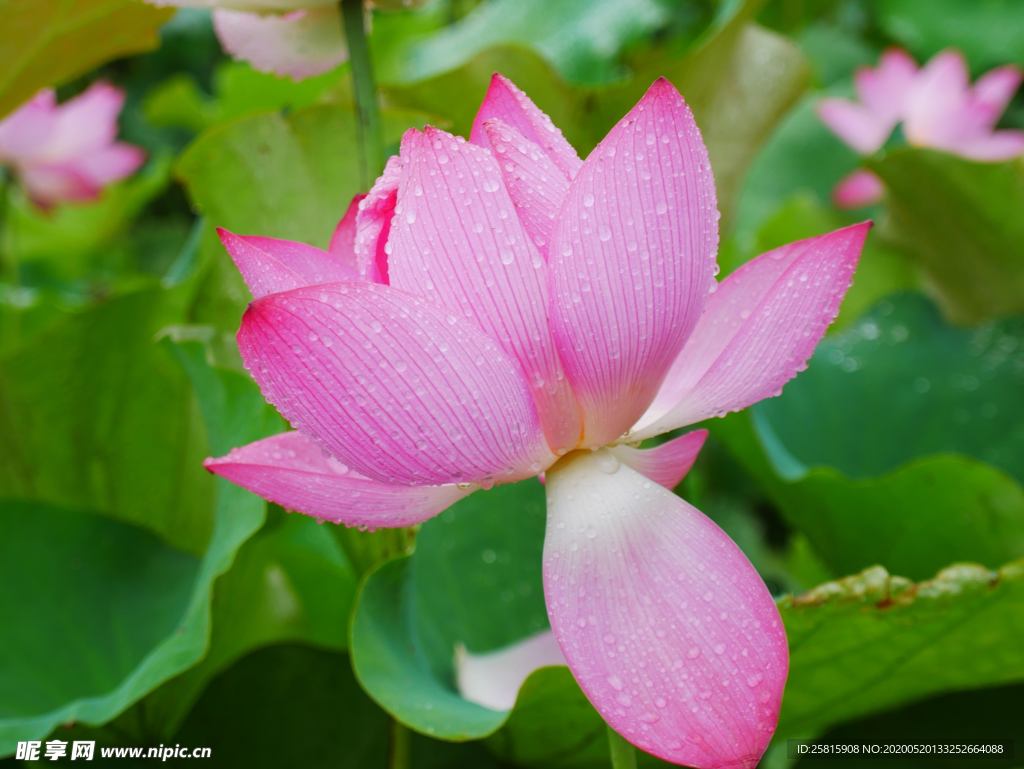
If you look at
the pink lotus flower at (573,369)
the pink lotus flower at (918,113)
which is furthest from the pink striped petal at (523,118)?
the pink lotus flower at (918,113)

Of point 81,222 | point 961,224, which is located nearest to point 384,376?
point 961,224

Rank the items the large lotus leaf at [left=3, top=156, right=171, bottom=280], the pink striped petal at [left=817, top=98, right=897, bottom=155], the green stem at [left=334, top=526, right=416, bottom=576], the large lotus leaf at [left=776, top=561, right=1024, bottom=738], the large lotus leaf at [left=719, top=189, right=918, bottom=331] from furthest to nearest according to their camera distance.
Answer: the large lotus leaf at [left=3, top=156, right=171, bottom=280]
the pink striped petal at [left=817, top=98, right=897, bottom=155]
the large lotus leaf at [left=719, top=189, right=918, bottom=331]
the green stem at [left=334, top=526, right=416, bottom=576]
the large lotus leaf at [left=776, top=561, right=1024, bottom=738]

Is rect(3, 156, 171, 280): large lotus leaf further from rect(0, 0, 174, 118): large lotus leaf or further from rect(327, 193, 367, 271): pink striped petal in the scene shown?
rect(327, 193, 367, 271): pink striped petal

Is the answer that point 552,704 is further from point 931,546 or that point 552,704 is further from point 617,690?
point 931,546

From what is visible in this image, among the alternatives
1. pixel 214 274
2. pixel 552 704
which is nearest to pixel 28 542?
pixel 214 274

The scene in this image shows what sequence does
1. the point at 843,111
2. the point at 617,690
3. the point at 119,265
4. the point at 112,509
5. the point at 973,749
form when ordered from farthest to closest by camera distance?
the point at 119,265, the point at 843,111, the point at 112,509, the point at 973,749, the point at 617,690

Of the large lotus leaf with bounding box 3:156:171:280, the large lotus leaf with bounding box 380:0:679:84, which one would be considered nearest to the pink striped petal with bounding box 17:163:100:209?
the large lotus leaf with bounding box 3:156:171:280
